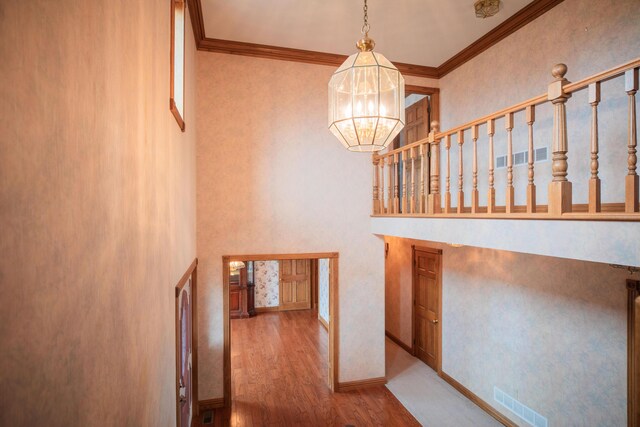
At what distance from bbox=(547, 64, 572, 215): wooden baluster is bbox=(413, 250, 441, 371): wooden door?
3128 mm

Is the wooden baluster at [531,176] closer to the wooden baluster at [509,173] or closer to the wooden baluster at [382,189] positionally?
the wooden baluster at [509,173]

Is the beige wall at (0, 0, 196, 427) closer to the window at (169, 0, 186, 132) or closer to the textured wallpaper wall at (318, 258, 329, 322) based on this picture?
the window at (169, 0, 186, 132)

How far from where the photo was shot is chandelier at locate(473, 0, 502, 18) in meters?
3.41

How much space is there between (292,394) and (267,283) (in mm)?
4481

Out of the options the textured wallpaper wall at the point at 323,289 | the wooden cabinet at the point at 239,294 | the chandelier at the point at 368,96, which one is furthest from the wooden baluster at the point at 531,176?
the wooden cabinet at the point at 239,294

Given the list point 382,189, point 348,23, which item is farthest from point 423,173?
point 348,23

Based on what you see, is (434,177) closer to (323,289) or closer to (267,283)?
(323,289)

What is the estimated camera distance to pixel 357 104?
2.31 metres

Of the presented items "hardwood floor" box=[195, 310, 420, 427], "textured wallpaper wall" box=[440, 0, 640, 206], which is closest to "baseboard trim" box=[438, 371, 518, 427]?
"hardwood floor" box=[195, 310, 420, 427]

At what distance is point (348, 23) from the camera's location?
150 inches

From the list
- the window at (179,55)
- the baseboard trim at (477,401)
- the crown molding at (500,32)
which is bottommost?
the baseboard trim at (477,401)

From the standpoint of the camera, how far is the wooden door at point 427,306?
17.1 ft

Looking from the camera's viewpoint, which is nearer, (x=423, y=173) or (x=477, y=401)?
(x=423, y=173)

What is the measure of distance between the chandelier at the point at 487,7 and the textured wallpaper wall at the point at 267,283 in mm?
7137
